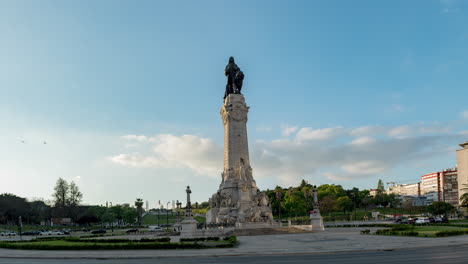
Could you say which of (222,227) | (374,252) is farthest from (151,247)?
(222,227)

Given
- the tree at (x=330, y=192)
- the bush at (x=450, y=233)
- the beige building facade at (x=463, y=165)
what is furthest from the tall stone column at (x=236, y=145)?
the beige building facade at (x=463, y=165)

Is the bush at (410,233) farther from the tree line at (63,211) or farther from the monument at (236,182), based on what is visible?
the tree line at (63,211)

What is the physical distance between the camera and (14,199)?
13038 cm

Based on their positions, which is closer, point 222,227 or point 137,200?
point 222,227

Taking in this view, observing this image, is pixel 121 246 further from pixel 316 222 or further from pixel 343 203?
pixel 343 203

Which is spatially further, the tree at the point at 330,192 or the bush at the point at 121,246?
the tree at the point at 330,192

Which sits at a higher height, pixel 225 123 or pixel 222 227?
pixel 225 123

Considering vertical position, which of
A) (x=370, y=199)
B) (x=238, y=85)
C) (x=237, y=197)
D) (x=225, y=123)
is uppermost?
(x=238, y=85)

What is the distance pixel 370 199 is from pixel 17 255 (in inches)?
6035

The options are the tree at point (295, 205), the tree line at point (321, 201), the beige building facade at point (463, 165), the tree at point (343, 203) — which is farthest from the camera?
the beige building facade at point (463, 165)

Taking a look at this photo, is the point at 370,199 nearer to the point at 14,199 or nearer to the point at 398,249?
the point at 14,199

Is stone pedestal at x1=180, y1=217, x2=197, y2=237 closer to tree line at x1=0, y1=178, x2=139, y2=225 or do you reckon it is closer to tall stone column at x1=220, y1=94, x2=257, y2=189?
tall stone column at x1=220, y1=94, x2=257, y2=189

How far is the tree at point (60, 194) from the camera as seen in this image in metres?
124

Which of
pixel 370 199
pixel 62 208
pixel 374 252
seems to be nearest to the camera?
pixel 374 252
